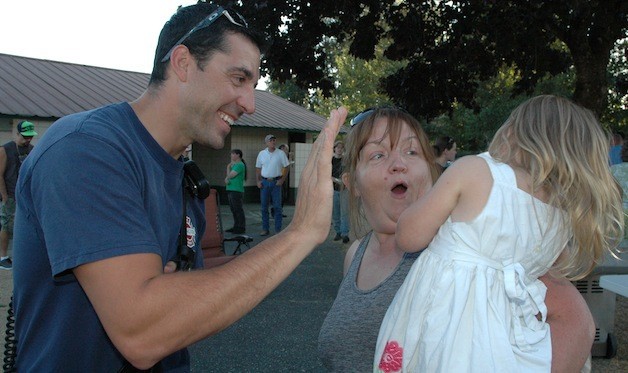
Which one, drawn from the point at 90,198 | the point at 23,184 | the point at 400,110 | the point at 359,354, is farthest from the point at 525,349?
the point at 23,184

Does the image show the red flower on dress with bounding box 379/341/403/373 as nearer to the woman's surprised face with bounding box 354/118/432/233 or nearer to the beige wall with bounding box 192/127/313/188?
the woman's surprised face with bounding box 354/118/432/233

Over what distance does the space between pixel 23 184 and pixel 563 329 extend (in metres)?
1.76

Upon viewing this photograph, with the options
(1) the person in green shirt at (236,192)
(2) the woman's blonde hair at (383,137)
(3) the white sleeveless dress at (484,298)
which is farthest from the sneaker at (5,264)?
(3) the white sleeveless dress at (484,298)

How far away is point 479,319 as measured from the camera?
5.94ft

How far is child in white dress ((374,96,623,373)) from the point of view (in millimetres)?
1818

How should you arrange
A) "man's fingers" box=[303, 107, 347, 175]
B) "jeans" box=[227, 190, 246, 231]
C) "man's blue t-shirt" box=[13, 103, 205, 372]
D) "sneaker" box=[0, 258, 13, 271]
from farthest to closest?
"jeans" box=[227, 190, 246, 231]
"sneaker" box=[0, 258, 13, 271]
"man's fingers" box=[303, 107, 347, 175]
"man's blue t-shirt" box=[13, 103, 205, 372]

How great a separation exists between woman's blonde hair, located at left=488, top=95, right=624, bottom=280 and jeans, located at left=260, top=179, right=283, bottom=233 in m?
11.1

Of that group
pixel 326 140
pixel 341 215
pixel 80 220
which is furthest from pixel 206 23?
pixel 341 215

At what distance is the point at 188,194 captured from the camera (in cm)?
205

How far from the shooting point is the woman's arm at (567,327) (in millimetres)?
1921

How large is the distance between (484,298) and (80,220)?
1216mm

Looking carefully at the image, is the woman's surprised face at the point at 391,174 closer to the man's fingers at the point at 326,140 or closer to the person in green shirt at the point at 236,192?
the man's fingers at the point at 326,140

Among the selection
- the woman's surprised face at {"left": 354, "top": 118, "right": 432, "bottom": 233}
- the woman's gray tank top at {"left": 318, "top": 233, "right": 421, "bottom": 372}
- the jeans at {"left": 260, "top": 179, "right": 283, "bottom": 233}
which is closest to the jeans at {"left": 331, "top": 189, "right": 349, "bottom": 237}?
the jeans at {"left": 260, "top": 179, "right": 283, "bottom": 233}

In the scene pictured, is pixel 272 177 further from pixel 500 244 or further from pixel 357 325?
pixel 500 244
